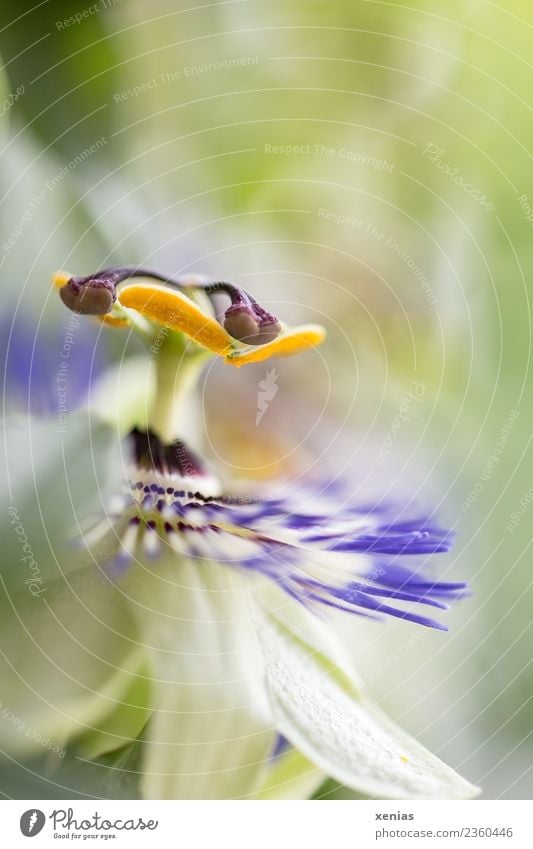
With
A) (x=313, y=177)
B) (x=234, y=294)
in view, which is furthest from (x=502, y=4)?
(x=234, y=294)

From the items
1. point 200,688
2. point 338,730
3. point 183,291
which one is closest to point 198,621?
point 200,688

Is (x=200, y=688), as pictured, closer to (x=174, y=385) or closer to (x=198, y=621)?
(x=198, y=621)

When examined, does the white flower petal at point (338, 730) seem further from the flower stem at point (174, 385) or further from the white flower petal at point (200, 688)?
the flower stem at point (174, 385)

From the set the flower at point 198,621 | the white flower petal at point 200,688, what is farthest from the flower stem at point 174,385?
the white flower petal at point 200,688

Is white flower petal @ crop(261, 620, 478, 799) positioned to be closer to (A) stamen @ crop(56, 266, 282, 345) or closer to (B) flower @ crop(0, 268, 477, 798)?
(B) flower @ crop(0, 268, 477, 798)

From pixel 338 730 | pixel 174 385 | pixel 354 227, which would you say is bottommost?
pixel 338 730

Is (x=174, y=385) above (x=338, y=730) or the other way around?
above
